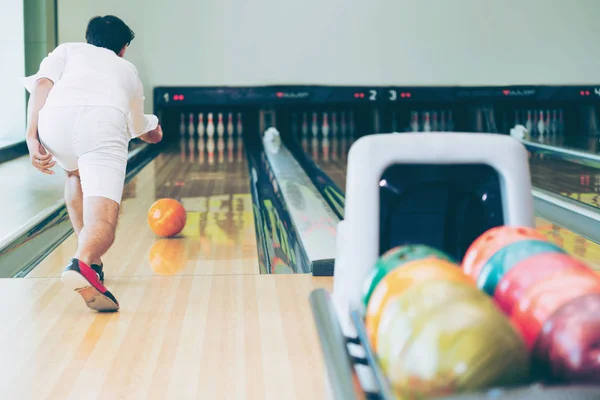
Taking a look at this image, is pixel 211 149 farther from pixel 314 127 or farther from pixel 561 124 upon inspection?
pixel 561 124

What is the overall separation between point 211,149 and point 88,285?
4677 millimetres

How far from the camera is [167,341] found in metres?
2.13

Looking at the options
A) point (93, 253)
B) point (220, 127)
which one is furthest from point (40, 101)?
point (220, 127)

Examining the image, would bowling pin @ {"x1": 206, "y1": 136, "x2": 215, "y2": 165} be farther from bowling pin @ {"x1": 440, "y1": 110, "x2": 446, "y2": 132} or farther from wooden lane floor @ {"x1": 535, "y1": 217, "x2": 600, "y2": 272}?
wooden lane floor @ {"x1": 535, "y1": 217, "x2": 600, "y2": 272}

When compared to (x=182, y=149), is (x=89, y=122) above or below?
above

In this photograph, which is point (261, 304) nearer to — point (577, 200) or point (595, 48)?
point (577, 200)

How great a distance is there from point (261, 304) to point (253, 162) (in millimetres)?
3636

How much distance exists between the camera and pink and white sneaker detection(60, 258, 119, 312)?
2.20m

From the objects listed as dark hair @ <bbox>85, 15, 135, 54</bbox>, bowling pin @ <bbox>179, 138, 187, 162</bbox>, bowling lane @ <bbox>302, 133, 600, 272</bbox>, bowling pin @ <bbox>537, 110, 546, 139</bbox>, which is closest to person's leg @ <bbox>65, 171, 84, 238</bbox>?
dark hair @ <bbox>85, 15, 135, 54</bbox>

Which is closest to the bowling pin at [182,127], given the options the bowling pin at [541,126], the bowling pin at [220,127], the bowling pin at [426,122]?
the bowling pin at [220,127]

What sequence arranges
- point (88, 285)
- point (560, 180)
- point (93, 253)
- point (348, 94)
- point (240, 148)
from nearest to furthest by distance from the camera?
point (88, 285) → point (93, 253) → point (560, 180) → point (240, 148) → point (348, 94)

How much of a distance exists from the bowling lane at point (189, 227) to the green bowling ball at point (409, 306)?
6.64 feet

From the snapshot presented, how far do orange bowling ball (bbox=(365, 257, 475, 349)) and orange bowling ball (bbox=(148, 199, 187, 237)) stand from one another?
8.41 ft

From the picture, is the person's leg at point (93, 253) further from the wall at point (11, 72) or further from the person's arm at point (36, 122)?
the wall at point (11, 72)
